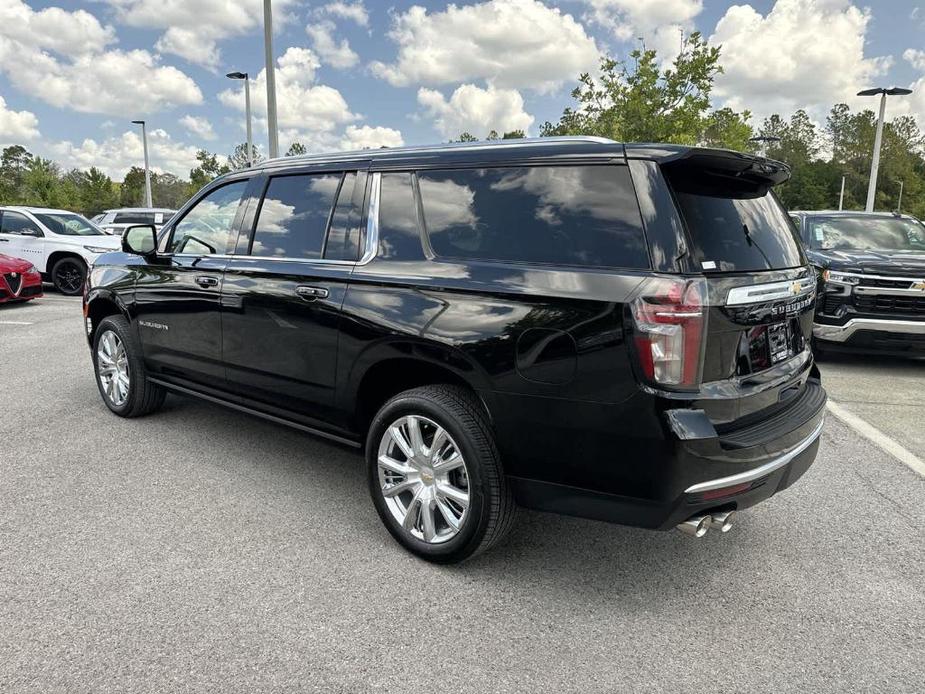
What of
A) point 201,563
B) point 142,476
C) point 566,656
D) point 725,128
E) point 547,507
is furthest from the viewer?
point 725,128

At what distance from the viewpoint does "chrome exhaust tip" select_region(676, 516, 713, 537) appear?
8.60ft

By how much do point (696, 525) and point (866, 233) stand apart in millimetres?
7297

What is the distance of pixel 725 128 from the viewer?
26.1 metres

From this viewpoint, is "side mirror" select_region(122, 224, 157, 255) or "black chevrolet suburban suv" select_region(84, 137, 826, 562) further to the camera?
"side mirror" select_region(122, 224, 157, 255)

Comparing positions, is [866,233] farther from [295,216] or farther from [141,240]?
[141,240]

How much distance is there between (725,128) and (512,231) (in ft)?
86.7

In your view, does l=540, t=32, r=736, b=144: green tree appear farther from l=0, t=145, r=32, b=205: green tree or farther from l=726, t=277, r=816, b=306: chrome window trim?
l=0, t=145, r=32, b=205: green tree

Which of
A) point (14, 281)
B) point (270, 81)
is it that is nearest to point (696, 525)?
point (14, 281)

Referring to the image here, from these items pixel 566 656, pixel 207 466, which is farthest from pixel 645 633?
→ pixel 207 466

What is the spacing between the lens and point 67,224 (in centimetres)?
1385

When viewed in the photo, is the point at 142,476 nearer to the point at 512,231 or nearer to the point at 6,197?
the point at 512,231

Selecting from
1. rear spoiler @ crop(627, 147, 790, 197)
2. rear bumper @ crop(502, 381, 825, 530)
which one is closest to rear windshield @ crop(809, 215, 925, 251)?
rear spoiler @ crop(627, 147, 790, 197)

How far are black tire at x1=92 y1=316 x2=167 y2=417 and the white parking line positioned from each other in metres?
5.11

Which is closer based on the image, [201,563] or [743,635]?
[743,635]
